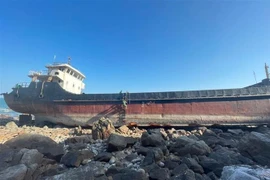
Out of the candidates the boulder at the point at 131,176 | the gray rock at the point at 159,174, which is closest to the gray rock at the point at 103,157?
the boulder at the point at 131,176

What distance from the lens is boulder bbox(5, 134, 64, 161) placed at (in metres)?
5.39

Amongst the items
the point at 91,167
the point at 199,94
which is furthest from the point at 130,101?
the point at 91,167

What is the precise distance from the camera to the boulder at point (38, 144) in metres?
5.39

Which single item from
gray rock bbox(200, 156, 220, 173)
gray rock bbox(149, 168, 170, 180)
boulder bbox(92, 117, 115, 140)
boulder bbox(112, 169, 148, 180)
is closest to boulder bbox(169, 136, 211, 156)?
gray rock bbox(200, 156, 220, 173)

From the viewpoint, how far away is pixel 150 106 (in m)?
13.1

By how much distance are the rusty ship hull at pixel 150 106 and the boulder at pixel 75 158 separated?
7730mm

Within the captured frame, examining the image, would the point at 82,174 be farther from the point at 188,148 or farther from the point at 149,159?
the point at 188,148

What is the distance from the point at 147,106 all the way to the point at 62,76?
10888mm

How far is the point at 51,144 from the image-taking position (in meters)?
6.06

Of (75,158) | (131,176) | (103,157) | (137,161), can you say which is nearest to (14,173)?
(75,158)

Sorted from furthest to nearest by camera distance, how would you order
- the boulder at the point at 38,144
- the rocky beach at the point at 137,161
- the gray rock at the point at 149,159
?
the boulder at the point at 38,144 → the gray rock at the point at 149,159 → the rocky beach at the point at 137,161

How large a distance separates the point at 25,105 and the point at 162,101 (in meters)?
13.9

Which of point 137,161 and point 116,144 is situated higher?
point 116,144

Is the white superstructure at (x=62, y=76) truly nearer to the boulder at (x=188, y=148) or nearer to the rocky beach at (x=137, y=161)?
the rocky beach at (x=137, y=161)
